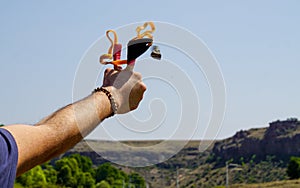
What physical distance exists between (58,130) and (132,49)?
0.39 m

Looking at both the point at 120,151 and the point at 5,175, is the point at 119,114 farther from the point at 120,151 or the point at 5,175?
the point at 5,175

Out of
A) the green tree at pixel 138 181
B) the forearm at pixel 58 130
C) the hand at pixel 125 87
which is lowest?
the forearm at pixel 58 130

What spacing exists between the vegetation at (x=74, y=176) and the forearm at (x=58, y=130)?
216 ft

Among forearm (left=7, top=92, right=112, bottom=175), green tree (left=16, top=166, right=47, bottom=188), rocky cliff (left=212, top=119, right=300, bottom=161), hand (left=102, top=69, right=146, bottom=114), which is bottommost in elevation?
forearm (left=7, top=92, right=112, bottom=175)

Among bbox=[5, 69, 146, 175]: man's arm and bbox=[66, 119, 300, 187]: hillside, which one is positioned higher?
bbox=[66, 119, 300, 187]: hillside

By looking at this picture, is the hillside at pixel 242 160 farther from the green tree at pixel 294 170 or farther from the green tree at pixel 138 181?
the green tree at pixel 294 170

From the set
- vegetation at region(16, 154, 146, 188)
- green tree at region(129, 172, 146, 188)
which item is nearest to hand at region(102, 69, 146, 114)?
vegetation at region(16, 154, 146, 188)

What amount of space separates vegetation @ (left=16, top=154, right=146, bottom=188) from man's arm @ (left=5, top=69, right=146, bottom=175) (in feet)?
216

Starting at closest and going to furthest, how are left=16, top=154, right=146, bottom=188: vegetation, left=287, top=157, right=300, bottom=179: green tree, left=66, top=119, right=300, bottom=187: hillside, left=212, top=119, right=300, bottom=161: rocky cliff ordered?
left=16, top=154, right=146, bottom=188: vegetation, left=287, top=157, right=300, bottom=179: green tree, left=66, top=119, right=300, bottom=187: hillside, left=212, top=119, right=300, bottom=161: rocky cliff

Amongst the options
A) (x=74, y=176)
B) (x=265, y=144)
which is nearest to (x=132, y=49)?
(x=74, y=176)

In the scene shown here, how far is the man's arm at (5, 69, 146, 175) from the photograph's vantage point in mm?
2219

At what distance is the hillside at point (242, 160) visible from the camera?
4926 inches

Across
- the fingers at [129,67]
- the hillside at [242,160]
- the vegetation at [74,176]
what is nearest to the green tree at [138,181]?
the vegetation at [74,176]

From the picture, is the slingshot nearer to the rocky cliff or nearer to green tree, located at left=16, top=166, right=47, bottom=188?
green tree, located at left=16, top=166, right=47, bottom=188
